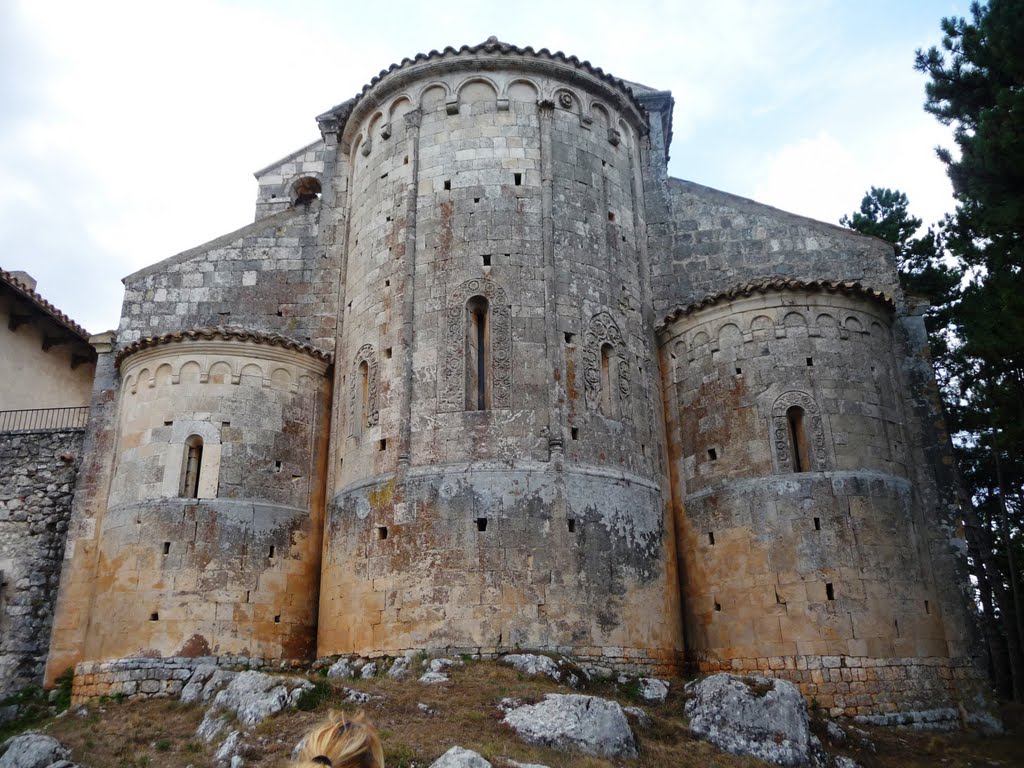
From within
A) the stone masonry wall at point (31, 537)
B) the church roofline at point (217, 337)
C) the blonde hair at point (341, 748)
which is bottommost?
the blonde hair at point (341, 748)

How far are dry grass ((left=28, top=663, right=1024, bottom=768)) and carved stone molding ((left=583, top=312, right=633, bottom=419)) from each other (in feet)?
15.7

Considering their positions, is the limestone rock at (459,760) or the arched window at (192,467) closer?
the limestone rock at (459,760)

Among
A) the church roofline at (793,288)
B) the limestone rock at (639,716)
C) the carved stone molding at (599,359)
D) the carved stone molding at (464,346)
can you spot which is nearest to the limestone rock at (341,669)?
the carved stone molding at (464,346)

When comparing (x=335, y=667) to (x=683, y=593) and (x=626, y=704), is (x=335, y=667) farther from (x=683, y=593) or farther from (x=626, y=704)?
(x=683, y=593)

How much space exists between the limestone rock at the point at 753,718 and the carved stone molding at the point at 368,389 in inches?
Result: 270

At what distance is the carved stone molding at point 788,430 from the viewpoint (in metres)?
14.8

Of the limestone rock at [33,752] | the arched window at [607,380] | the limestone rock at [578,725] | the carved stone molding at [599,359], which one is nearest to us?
the limestone rock at [578,725]

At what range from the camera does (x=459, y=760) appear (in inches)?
361

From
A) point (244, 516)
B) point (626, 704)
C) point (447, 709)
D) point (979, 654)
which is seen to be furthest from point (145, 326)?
point (979, 654)

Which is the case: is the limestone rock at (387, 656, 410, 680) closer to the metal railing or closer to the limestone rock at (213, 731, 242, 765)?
the limestone rock at (213, 731, 242, 765)

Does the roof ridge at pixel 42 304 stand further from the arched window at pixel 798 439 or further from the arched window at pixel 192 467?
the arched window at pixel 798 439

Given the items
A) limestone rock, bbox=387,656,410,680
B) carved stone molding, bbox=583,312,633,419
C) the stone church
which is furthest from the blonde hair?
carved stone molding, bbox=583,312,633,419

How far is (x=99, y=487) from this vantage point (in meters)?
16.5

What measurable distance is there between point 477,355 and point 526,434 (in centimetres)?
172
